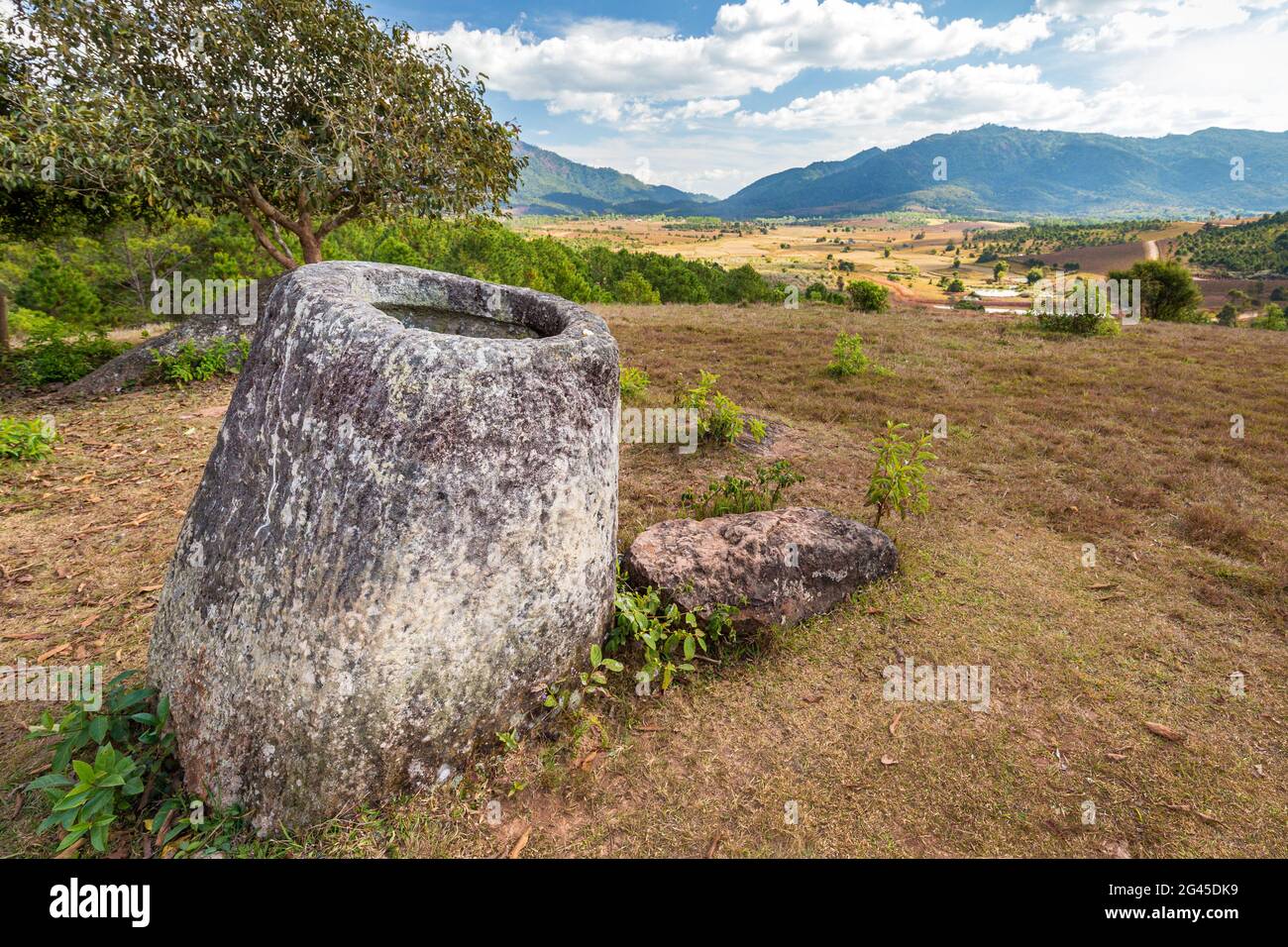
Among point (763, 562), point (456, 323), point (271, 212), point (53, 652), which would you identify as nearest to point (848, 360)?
point (763, 562)

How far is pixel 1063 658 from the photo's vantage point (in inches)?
207

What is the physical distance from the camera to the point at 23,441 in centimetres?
805

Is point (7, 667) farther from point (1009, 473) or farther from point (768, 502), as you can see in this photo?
point (1009, 473)

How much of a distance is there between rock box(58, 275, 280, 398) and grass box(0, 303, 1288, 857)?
777 mm

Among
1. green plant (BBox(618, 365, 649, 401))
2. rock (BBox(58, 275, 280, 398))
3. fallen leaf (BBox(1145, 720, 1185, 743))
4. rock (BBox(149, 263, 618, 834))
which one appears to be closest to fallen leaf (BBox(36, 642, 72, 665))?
rock (BBox(149, 263, 618, 834))

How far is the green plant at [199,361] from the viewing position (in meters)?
11.3

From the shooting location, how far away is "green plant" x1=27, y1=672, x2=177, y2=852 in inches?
123

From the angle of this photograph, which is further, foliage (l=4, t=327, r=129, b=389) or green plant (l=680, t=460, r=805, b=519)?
foliage (l=4, t=327, r=129, b=389)

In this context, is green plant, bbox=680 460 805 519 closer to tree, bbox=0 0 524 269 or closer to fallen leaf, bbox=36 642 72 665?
fallen leaf, bbox=36 642 72 665

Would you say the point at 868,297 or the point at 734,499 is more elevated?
the point at 868,297

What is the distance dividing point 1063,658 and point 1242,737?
1.16m

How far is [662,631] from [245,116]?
1207 cm

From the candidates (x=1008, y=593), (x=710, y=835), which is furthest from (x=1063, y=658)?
(x=710, y=835)

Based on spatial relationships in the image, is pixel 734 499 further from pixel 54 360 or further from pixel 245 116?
pixel 54 360
